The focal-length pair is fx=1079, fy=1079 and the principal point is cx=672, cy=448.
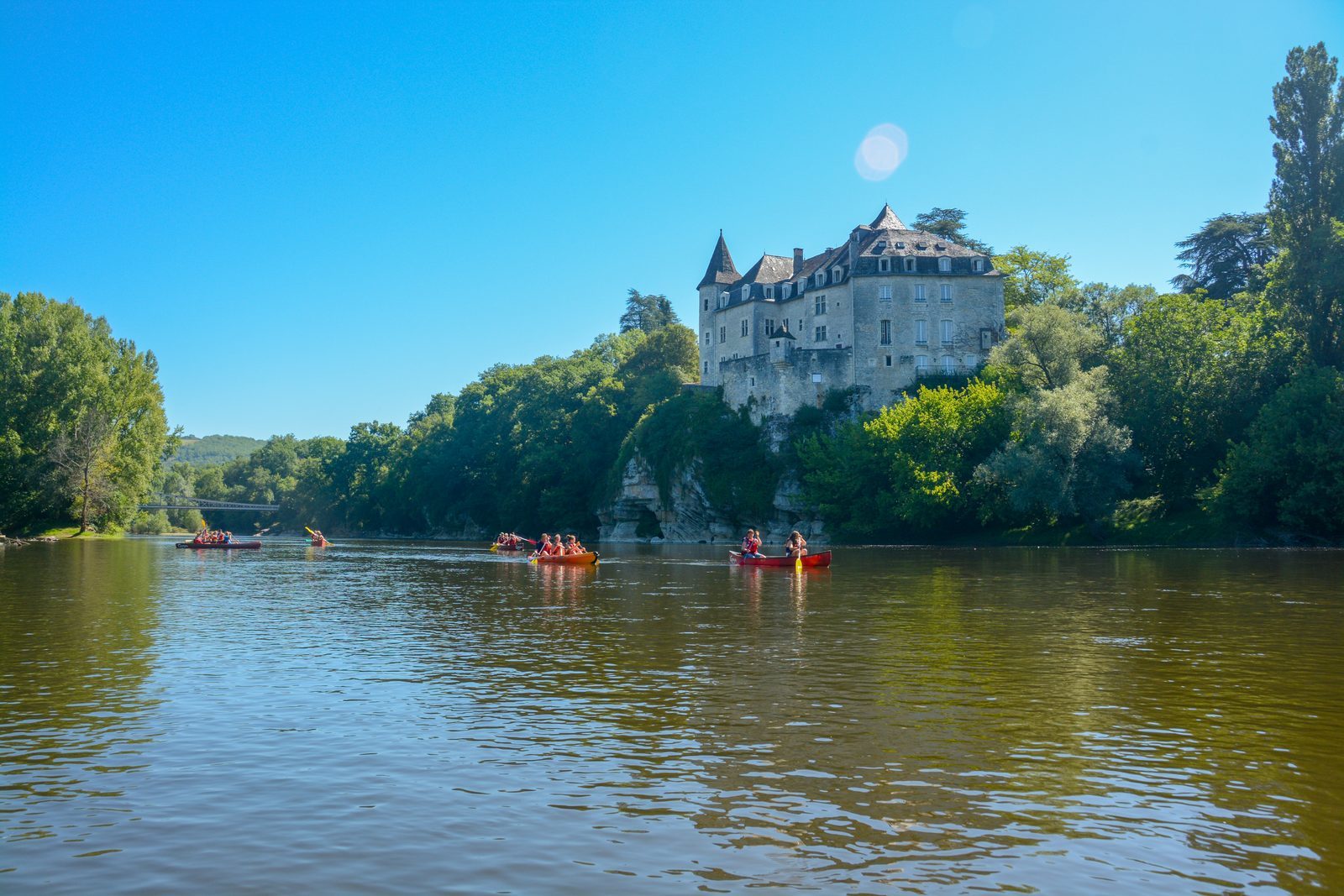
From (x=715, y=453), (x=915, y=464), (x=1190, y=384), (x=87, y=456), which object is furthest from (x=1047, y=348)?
(x=87, y=456)

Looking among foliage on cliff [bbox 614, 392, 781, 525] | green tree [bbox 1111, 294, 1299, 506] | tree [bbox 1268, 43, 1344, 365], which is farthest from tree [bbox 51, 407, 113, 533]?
tree [bbox 1268, 43, 1344, 365]

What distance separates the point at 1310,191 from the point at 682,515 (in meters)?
53.6

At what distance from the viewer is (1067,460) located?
6250 centimetres

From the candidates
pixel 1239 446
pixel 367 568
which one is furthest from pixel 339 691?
pixel 1239 446

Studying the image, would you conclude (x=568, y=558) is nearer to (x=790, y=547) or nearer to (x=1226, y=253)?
(x=790, y=547)

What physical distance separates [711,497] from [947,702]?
249 feet

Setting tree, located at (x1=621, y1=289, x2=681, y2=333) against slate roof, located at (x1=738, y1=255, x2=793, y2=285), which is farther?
tree, located at (x1=621, y1=289, x2=681, y2=333)

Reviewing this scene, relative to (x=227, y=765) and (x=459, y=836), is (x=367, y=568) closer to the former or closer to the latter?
(x=227, y=765)

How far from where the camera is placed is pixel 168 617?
27094mm

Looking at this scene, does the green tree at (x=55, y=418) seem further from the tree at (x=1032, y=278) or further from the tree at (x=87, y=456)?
the tree at (x=1032, y=278)

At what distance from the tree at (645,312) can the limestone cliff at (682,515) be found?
59.4 metres

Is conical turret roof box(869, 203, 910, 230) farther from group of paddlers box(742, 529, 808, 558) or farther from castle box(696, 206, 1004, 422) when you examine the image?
group of paddlers box(742, 529, 808, 558)

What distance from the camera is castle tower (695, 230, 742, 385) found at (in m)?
104

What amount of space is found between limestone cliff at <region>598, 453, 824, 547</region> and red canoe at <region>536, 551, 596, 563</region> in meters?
33.8
